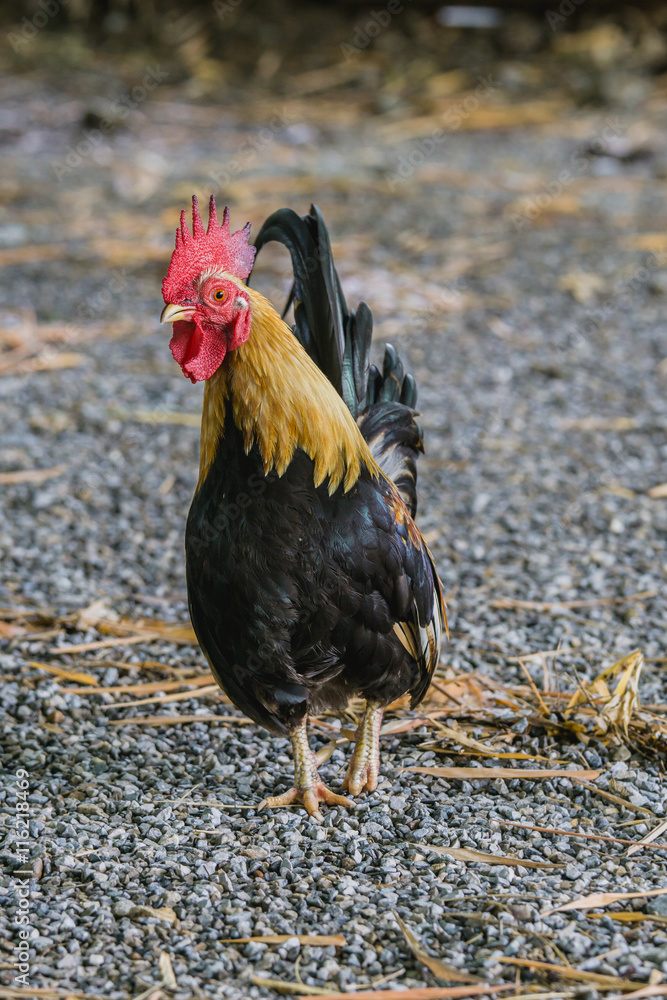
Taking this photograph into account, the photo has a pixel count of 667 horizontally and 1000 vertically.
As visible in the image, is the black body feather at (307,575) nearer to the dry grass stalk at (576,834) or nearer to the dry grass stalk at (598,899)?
the dry grass stalk at (576,834)

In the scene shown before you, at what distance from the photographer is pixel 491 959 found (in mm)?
2572

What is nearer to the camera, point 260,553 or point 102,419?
point 260,553

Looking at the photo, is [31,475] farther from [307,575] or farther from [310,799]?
[307,575]

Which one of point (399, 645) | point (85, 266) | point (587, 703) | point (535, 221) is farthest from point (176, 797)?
point (535, 221)

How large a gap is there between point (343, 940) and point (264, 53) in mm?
13653

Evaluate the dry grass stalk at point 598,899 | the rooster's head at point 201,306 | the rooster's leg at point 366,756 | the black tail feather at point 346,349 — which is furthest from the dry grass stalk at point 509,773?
the rooster's head at point 201,306

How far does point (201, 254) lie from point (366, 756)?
1.61 meters

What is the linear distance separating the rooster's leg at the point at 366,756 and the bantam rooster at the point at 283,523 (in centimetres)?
9

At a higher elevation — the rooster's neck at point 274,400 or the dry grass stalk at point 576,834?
the rooster's neck at point 274,400

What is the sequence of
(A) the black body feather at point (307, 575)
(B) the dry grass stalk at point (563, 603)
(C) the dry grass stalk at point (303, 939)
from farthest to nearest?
(B) the dry grass stalk at point (563, 603)
(A) the black body feather at point (307, 575)
(C) the dry grass stalk at point (303, 939)

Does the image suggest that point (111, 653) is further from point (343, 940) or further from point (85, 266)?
point (85, 266)

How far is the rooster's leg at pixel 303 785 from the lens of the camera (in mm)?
3283

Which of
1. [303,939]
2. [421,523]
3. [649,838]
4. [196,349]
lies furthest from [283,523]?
[421,523]

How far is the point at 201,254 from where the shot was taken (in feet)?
9.45
